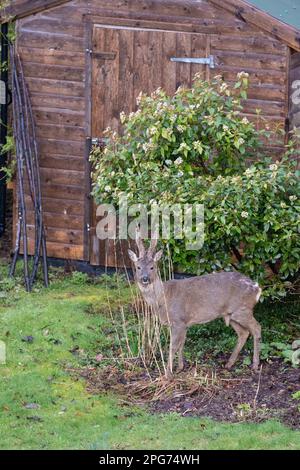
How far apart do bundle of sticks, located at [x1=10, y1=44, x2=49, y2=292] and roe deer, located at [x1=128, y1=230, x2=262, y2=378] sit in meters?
2.79

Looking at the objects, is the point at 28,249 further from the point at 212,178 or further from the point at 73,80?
the point at 212,178

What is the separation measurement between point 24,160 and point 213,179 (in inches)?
126

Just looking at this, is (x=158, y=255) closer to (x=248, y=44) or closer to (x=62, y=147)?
(x=62, y=147)

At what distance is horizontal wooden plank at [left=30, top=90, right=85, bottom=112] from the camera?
1188 centimetres

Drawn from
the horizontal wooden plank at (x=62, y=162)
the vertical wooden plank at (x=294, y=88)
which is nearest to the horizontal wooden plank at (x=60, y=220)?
the horizontal wooden plank at (x=62, y=162)

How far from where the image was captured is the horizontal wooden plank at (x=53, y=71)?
1183 centimetres

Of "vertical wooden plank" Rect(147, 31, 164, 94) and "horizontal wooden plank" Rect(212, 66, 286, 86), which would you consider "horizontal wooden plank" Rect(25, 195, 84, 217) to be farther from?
"horizontal wooden plank" Rect(212, 66, 286, 86)

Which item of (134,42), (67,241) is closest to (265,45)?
(134,42)

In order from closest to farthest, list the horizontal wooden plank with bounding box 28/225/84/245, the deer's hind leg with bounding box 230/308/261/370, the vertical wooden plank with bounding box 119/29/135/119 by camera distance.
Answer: the deer's hind leg with bounding box 230/308/261/370 → the vertical wooden plank with bounding box 119/29/135/119 → the horizontal wooden plank with bounding box 28/225/84/245

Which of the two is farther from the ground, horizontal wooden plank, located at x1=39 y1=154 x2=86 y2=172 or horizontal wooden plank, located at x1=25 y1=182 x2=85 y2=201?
horizontal wooden plank, located at x1=39 y1=154 x2=86 y2=172

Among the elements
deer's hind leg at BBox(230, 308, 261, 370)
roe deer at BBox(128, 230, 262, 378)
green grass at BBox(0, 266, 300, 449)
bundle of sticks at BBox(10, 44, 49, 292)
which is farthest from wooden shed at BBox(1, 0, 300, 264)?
deer's hind leg at BBox(230, 308, 261, 370)

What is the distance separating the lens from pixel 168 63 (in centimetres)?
1160

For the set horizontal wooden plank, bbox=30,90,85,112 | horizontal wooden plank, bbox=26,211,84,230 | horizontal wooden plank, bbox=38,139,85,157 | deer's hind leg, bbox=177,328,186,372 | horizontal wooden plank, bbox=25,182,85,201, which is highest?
horizontal wooden plank, bbox=30,90,85,112

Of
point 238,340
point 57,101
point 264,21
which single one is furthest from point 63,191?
point 238,340
